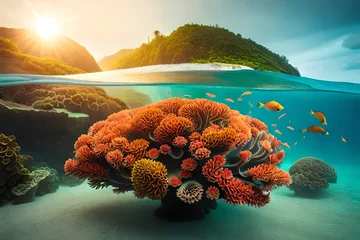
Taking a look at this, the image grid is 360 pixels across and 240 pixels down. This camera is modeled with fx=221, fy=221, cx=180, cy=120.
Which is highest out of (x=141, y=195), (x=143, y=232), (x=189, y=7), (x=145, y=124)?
(x=189, y=7)

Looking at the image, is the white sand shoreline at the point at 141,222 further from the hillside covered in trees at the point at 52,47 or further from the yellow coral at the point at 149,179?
the hillside covered in trees at the point at 52,47

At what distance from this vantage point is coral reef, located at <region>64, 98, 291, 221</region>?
3.06 metres

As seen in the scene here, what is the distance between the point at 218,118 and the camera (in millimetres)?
3797

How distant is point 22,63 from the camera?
7988 mm

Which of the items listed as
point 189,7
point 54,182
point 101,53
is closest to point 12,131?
point 54,182

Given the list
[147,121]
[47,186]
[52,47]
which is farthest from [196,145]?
[52,47]

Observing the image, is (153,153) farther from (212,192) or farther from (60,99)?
(60,99)

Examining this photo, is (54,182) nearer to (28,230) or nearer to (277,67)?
(28,230)

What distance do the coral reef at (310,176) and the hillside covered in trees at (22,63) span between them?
32.8 ft

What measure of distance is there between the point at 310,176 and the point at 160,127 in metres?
7.68

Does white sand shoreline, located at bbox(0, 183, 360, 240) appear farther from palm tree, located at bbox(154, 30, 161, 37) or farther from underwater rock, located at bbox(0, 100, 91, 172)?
palm tree, located at bbox(154, 30, 161, 37)

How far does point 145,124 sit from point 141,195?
3.56ft

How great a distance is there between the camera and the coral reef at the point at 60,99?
8289mm

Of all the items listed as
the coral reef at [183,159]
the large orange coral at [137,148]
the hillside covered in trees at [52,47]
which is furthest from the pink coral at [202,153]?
the hillside covered in trees at [52,47]
